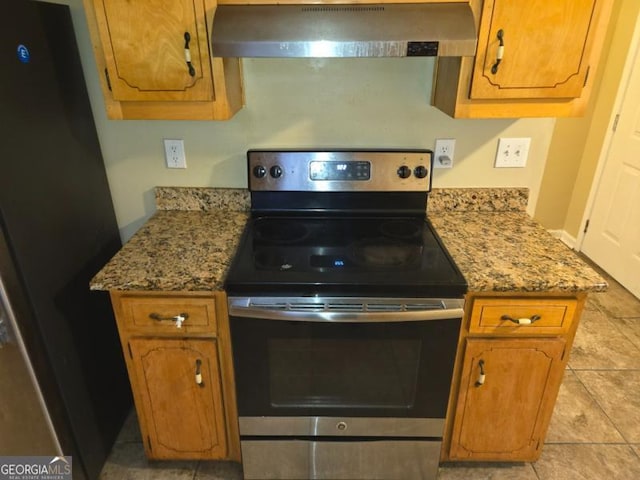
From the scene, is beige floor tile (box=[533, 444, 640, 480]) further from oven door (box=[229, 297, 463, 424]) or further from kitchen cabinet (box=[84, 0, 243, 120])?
kitchen cabinet (box=[84, 0, 243, 120])

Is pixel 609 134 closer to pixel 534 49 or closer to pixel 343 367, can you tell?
pixel 534 49

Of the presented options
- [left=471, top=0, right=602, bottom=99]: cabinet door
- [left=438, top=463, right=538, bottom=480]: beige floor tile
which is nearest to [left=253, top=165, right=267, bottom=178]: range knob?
[left=471, top=0, right=602, bottom=99]: cabinet door

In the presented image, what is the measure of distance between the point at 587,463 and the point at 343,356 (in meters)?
1.21

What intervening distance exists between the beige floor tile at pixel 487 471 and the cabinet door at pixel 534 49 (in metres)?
1.43

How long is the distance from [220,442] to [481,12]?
170 cm

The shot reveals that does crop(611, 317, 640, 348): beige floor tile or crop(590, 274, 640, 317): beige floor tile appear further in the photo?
crop(590, 274, 640, 317): beige floor tile

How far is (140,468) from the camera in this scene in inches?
68.3

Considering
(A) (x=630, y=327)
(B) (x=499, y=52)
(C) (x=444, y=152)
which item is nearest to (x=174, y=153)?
(C) (x=444, y=152)

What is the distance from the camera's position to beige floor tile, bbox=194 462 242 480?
171 cm

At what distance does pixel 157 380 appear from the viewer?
4.95 feet

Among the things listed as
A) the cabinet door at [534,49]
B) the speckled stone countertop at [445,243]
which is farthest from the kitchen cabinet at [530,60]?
the speckled stone countertop at [445,243]

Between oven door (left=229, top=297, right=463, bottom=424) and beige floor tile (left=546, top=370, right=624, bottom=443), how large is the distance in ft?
2.61

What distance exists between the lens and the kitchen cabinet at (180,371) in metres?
1.39

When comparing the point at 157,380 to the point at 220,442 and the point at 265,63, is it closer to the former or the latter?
the point at 220,442
